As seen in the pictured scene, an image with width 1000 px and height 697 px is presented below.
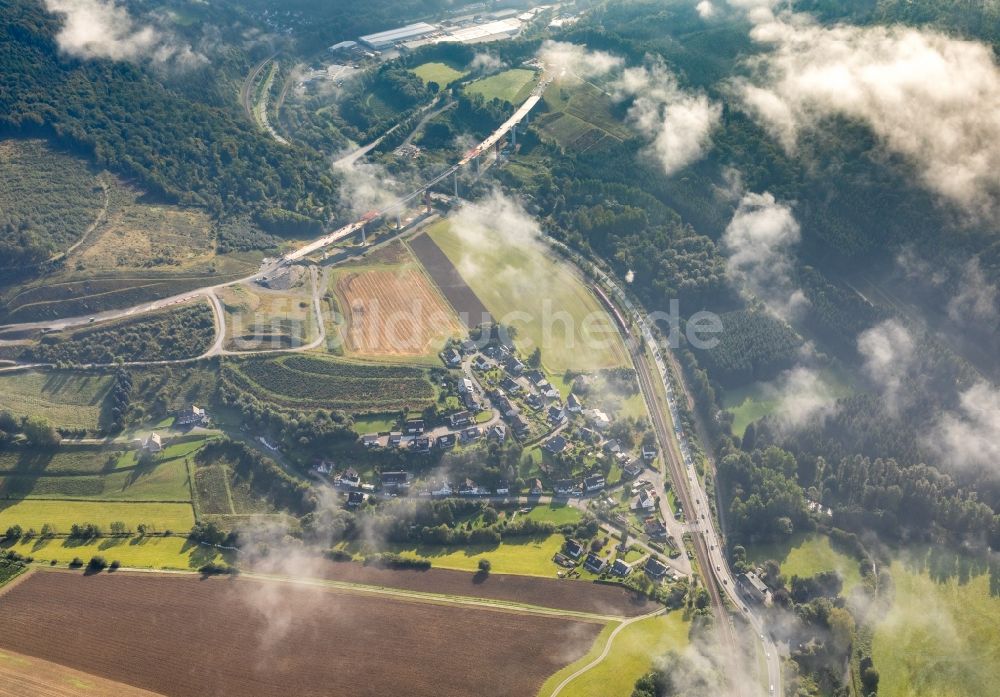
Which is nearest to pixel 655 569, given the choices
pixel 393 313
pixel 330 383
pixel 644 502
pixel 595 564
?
pixel 595 564

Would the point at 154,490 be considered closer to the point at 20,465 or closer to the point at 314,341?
the point at 20,465

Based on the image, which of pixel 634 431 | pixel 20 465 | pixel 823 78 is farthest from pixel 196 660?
pixel 823 78

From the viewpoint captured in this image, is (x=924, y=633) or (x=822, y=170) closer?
(x=924, y=633)

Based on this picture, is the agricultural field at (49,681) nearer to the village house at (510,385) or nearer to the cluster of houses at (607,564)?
the cluster of houses at (607,564)

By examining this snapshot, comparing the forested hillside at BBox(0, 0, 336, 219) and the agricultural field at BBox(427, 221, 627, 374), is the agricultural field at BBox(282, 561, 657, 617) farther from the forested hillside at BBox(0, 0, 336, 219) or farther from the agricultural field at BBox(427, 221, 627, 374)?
the forested hillside at BBox(0, 0, 336, 219)

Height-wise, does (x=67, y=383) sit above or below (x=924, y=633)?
above

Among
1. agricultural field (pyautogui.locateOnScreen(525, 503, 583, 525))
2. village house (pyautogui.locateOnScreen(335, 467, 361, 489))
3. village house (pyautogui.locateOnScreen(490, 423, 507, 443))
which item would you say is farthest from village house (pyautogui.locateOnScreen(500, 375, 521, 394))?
village house (pyautogui.locateOnScreen(335, 467, 361, 489))

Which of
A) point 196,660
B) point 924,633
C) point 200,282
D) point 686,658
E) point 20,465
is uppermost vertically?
point 200,282

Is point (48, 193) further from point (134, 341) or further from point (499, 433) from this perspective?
point (499, 433)
